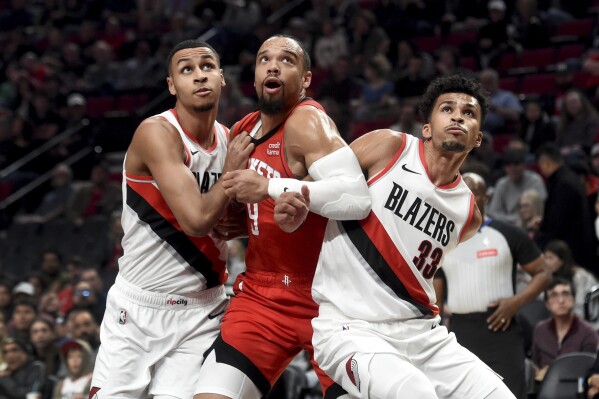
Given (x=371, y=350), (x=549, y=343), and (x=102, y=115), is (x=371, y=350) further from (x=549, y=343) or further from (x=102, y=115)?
(x=102, y=115)

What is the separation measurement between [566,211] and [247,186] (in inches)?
237

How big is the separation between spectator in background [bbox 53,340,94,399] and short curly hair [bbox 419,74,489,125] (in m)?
5.13

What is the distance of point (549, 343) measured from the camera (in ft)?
27.5

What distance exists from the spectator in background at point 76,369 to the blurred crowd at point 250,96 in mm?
15

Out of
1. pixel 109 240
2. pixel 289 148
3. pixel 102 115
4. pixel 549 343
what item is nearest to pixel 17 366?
pixel 109 240

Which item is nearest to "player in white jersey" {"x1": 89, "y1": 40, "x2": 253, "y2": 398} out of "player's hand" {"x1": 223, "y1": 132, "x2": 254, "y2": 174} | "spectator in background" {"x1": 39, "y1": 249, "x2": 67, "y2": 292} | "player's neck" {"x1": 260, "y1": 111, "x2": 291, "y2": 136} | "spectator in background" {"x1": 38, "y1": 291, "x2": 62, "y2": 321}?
"player's hand" {"x1": 223, "y1": 132, "x2": 254, "y2": 174}

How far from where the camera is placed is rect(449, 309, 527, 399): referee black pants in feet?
23.7

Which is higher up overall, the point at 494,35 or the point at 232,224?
the point at 494,35

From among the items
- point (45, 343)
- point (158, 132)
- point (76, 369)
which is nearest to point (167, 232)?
point (158, 132)

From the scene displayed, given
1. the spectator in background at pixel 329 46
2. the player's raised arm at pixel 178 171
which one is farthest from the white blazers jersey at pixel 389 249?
the spectator in background at pixel 329 46

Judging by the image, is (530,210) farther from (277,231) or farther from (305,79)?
(277,231)

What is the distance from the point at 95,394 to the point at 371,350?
150 cm

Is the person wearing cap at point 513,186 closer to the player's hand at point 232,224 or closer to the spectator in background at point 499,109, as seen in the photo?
the spectator in background at point 499,109

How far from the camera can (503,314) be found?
7.28 m
